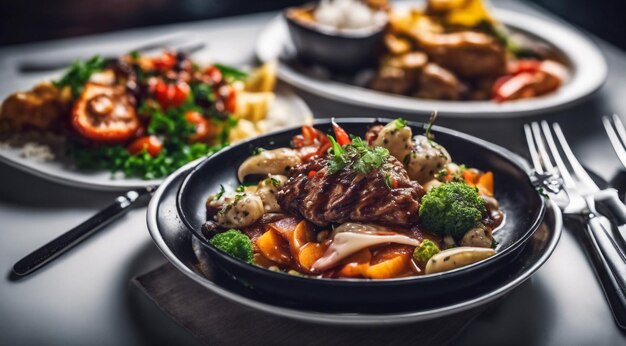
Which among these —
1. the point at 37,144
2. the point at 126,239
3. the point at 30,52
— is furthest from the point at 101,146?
the point at 30,52

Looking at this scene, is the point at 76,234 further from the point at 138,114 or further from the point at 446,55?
the point at 446,55

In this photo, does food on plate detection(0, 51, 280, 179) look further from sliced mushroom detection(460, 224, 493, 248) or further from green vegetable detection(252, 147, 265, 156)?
sliced mushroom detection(460, 224, 493, 248)

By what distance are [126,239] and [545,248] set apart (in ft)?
6.22

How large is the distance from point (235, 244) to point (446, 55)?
2.84m

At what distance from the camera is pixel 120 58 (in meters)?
4.23

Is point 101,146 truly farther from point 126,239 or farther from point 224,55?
point 224,55

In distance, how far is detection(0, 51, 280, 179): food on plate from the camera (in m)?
3.52

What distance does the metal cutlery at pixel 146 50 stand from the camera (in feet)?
15.0

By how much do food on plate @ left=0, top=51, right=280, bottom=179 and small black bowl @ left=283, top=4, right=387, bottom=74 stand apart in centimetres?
54

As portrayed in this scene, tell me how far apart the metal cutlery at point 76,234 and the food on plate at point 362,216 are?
62 centimetres

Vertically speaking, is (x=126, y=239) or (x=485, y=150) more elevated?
(x=485, y=150)

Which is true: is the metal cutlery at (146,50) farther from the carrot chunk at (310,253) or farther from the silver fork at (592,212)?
the silver fork at (592,212)

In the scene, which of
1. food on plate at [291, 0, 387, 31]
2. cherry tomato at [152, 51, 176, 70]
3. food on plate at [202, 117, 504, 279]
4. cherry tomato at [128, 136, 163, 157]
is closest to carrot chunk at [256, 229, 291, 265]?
food on plate at [202, 117, 504, 279]

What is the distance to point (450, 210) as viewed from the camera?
2361mm
